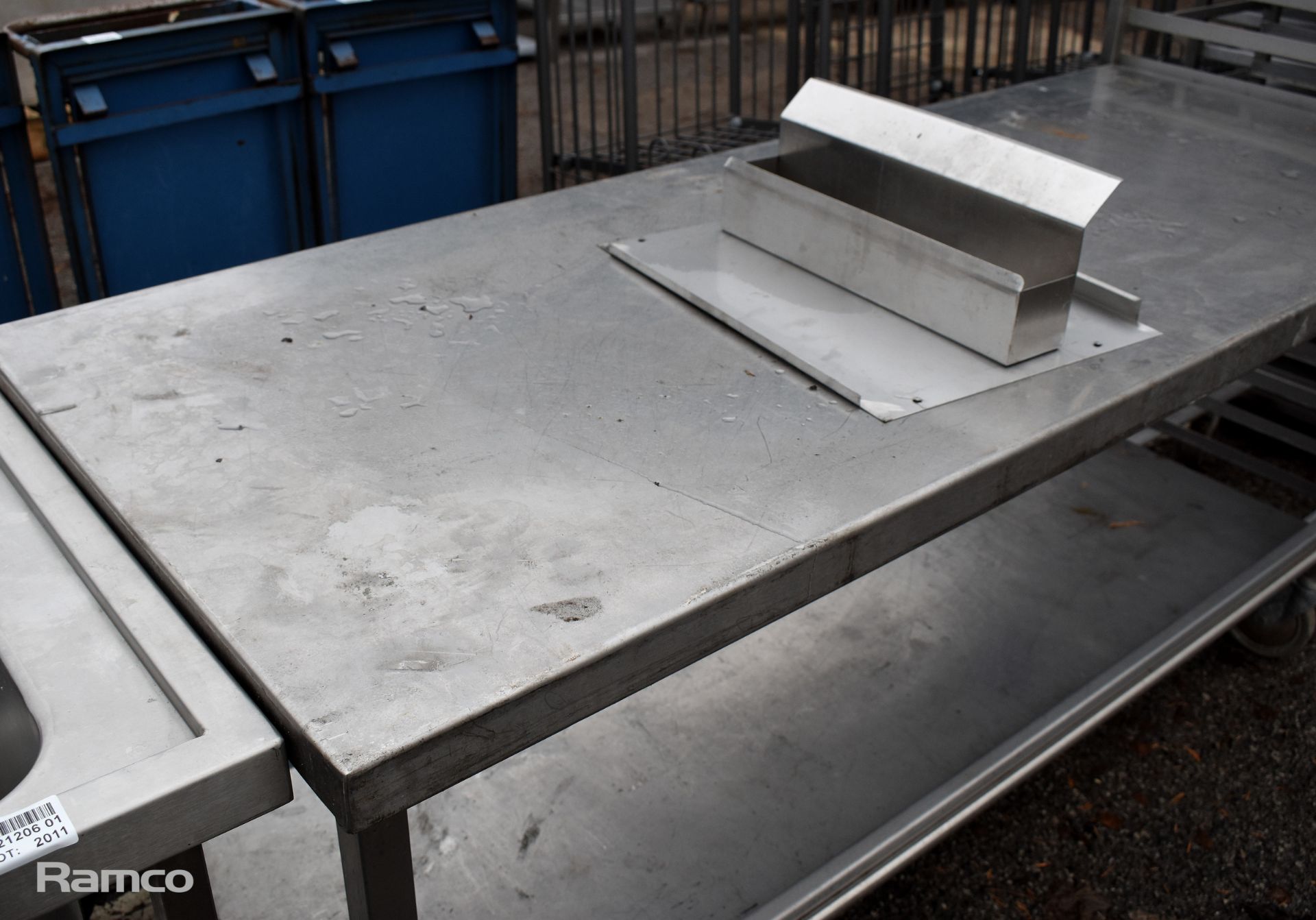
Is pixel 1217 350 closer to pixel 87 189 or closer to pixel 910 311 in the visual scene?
pixel 910 311

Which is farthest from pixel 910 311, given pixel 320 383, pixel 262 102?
pixel 262 102

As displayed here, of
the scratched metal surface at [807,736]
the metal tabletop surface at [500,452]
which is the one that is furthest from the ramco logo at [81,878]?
the scratched metal surface at [807,736]

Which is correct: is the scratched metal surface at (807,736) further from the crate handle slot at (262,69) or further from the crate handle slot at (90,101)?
the crate handle slot at (262,69)

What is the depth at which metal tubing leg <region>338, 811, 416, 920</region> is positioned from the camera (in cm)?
85

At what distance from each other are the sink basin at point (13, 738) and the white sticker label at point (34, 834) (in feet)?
0.70

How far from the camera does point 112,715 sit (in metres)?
0.75

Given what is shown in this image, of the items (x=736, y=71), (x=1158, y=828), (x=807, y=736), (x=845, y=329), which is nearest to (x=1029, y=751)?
(x=807, y=736)

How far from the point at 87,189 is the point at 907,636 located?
1.99 m

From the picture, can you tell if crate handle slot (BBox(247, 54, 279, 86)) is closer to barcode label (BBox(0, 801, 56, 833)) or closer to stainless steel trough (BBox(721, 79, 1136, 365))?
stainless steel trough (BBox(721, 79, 1136, 365))

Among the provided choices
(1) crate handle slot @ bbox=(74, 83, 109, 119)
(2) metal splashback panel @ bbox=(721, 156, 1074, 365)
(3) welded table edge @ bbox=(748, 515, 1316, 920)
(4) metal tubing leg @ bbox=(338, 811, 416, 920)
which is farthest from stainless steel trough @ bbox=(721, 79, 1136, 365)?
(1) crate handle slot @ bbox=(74, 83, 109, 119)

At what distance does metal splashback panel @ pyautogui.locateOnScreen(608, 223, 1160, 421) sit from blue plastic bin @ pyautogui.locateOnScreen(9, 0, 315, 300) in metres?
1.57

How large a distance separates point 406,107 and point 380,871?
8.18 ft

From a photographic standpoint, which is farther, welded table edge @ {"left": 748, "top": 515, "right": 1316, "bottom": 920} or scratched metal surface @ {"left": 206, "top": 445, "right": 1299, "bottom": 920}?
scratched metal surface @ {"left": 206, "top": 445, "right": 1299, "bottom": 920}

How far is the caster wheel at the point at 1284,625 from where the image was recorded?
2049mm
